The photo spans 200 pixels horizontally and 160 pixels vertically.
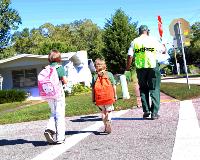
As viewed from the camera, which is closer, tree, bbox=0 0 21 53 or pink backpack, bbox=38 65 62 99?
pink backpack, bbox=38 65 62 99

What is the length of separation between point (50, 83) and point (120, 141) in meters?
1.47

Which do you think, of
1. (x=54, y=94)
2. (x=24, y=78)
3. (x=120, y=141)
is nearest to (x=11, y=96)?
(x=24, y=78)

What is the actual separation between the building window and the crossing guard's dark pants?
25348mm

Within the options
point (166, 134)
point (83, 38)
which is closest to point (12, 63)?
point (166, 134)

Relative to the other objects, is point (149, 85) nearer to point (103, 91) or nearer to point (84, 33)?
point (103, 91)

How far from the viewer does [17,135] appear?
9172 mm

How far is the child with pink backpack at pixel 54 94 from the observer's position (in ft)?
24.4

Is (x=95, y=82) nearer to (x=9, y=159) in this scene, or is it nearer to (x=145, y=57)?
(x=145, y=57)

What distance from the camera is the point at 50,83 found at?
24.4 feet

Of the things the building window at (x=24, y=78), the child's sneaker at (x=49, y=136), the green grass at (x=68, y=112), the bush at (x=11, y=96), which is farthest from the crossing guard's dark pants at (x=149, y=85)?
the building window at (x=24, y=78)

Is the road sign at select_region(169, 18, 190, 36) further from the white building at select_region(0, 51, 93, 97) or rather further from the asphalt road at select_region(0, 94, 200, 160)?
the white building at select_region(0, 51, 93, 97)

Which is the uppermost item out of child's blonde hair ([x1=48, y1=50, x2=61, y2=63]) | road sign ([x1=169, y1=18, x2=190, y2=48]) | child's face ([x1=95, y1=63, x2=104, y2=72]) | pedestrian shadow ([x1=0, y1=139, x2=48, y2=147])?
road sign ([x1=169, y1=18, x2=190, y2=48])

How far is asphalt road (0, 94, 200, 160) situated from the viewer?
5914 millimetres

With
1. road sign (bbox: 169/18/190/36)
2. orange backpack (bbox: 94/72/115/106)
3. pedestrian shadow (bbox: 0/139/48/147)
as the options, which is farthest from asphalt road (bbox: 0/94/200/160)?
road sign (bbox: 169/18/190/36)
